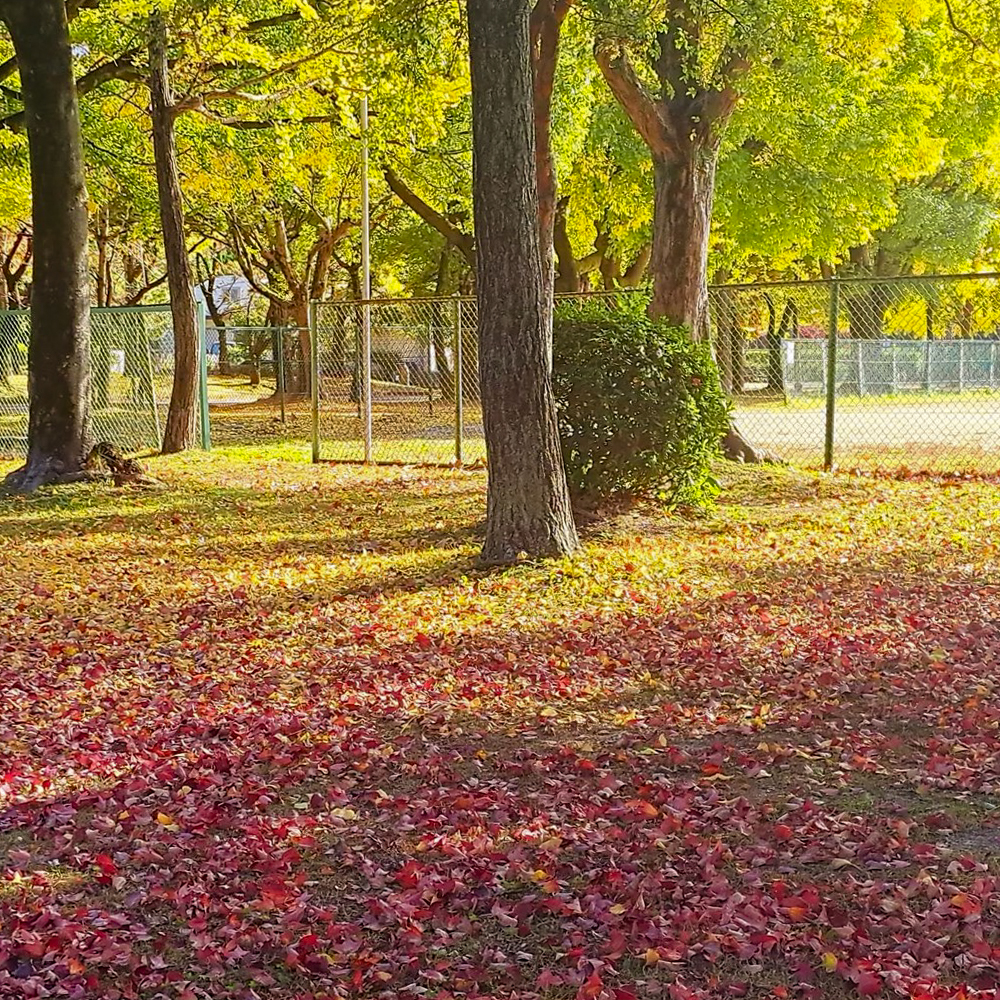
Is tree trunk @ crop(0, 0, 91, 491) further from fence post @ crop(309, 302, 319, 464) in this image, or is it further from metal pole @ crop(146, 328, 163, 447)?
metal pole @ crop(146, 328, 163, 447)

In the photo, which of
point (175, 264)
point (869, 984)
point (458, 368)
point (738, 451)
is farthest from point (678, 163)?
point (869, 984)

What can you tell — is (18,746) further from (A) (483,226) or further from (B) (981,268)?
(B) (981,268)

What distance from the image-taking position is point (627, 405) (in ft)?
29.8

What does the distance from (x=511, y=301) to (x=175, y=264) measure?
9.56 m

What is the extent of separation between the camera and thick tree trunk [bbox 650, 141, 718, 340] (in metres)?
12.4

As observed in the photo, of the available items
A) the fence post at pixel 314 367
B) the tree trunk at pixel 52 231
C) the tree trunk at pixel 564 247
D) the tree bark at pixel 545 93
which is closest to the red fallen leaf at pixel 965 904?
the tree bark at pixel 545 93

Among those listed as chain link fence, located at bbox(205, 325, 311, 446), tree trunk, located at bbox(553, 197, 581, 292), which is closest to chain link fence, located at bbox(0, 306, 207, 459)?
chain link fence, located at bbox(205, 325, 311, 446)

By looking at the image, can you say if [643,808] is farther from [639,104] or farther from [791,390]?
[791,390]

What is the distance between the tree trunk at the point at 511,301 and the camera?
7625mm

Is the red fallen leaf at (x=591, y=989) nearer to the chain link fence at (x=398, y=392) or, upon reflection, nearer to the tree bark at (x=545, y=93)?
the chain link fence at (x=398, y=392)

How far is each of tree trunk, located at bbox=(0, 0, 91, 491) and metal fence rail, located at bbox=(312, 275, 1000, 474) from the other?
153 inches

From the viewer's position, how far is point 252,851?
391 centimetres

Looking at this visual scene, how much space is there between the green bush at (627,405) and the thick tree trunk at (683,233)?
297cm

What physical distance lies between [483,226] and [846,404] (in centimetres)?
1791
